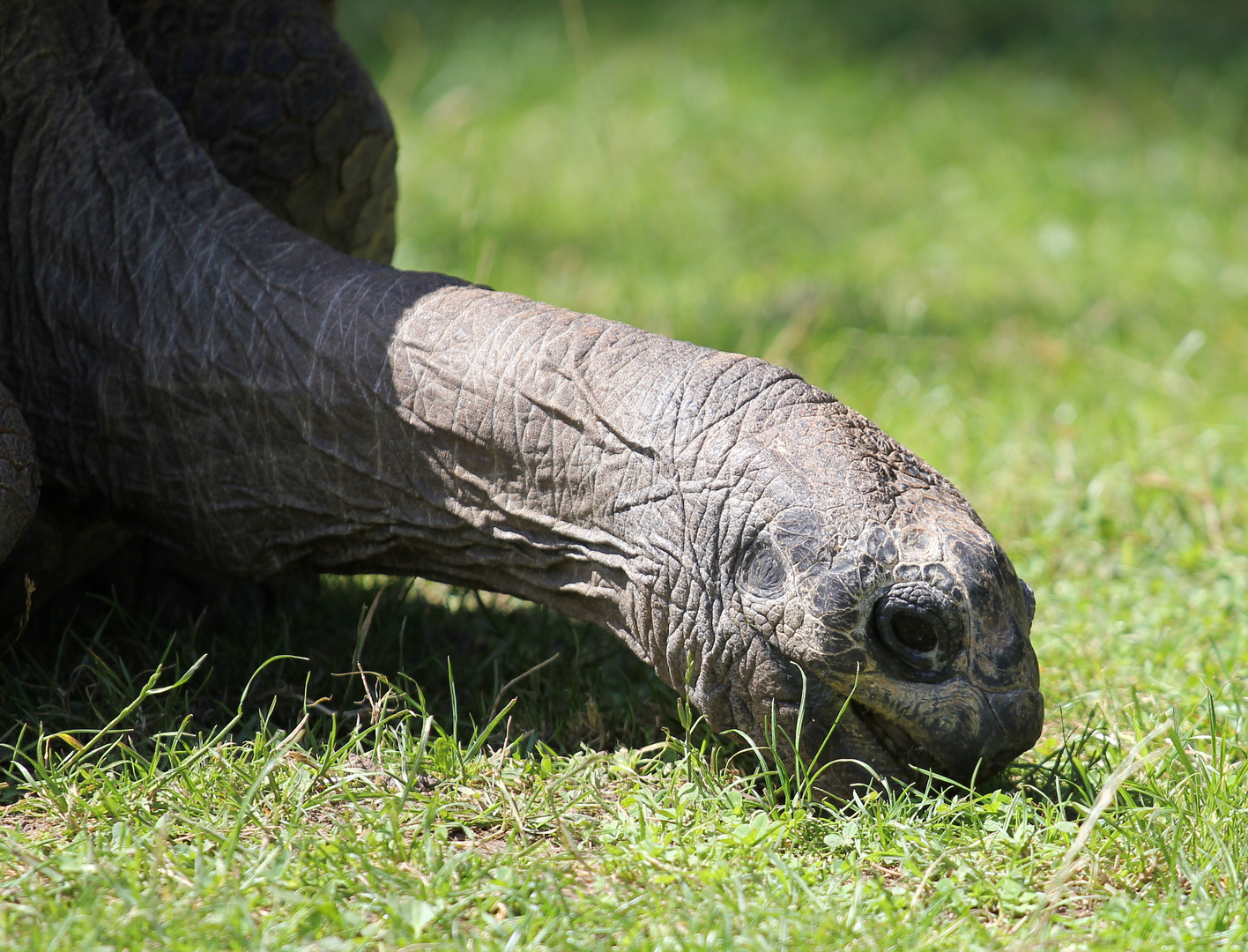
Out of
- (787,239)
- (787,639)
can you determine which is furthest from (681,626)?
(787,239)

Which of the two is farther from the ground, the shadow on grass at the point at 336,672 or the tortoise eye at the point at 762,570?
the tortoise eye at the point at 762,570

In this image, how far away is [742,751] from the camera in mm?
1876

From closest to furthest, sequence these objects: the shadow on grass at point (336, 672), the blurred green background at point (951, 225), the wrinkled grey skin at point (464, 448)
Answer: the wrinkled grey skin at point (464, 448), the shadow on grass at point (336, 672), the blurred green background at point (951, 225)

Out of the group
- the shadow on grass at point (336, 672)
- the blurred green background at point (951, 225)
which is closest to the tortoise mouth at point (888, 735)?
the shadow on grass at point (336, 672)

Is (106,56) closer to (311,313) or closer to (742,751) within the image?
(311,313)

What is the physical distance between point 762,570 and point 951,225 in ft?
13.1

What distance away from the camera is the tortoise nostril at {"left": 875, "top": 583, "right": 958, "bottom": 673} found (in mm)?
1638

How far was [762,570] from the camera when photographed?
1727 millimetres

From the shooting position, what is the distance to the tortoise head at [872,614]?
166cm

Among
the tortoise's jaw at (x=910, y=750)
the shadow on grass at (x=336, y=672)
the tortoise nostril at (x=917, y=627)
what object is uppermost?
the tortoise nostril at (x=917, y=627)

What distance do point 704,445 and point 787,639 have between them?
0.91 ft

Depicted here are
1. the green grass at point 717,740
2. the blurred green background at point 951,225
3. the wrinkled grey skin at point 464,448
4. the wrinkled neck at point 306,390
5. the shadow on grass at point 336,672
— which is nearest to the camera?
the green grass at point 717,740

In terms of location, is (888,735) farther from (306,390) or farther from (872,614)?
(306,390)

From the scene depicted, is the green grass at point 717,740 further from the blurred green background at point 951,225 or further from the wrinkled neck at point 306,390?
the wrinkled neck at point 306,390
